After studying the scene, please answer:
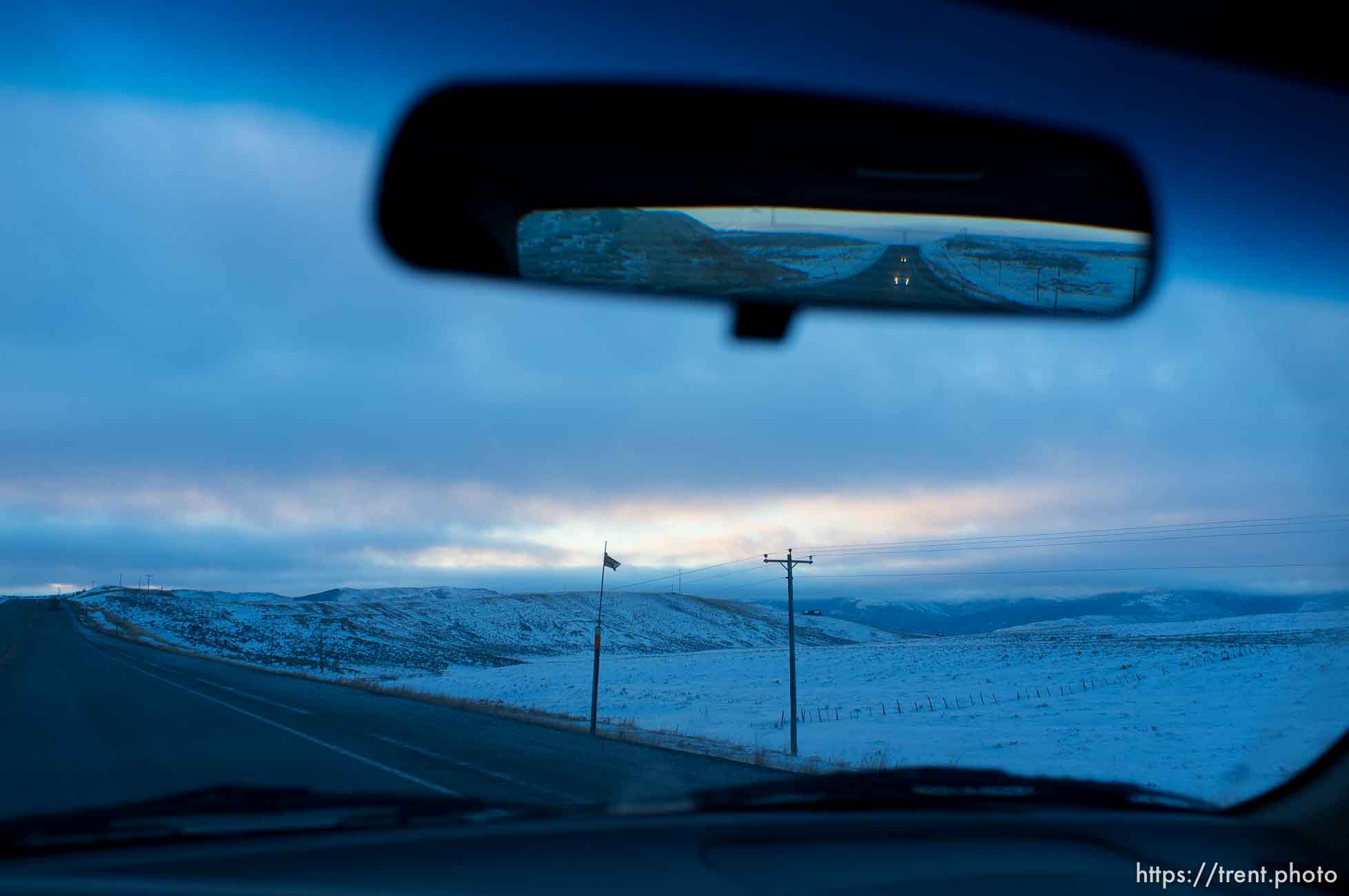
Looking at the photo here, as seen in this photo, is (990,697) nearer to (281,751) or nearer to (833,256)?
(281,751)

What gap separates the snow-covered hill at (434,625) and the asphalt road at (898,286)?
45.6 m

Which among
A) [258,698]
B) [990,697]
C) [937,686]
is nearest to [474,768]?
[258,698]

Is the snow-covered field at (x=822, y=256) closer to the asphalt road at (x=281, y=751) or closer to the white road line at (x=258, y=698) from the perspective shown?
the asphalt road at (x=281, y=751)

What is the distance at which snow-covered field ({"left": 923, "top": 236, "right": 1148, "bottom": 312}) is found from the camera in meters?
→ 3.81

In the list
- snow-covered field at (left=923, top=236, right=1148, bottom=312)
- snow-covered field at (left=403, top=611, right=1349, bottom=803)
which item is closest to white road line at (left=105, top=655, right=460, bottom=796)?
snow-covered field at (left=923, top=236, right=1148, bottom=312)

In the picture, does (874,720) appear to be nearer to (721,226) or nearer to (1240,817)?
(1240,817)

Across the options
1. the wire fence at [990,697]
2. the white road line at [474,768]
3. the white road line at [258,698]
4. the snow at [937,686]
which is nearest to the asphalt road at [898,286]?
the snow at [937,686]

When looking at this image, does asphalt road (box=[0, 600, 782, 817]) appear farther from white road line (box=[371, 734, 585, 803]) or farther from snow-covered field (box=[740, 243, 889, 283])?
snow-covered field (box=[740, 243, 889, 283])

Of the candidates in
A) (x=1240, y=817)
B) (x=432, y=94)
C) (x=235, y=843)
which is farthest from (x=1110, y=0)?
(x=235, y=843)

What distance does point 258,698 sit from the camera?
605 inches

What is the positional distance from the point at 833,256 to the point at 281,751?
24.6ft

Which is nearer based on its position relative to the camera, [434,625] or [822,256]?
[822,256]

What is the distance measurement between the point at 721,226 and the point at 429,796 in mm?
2685

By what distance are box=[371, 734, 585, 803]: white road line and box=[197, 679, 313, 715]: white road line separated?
325 centimetres
